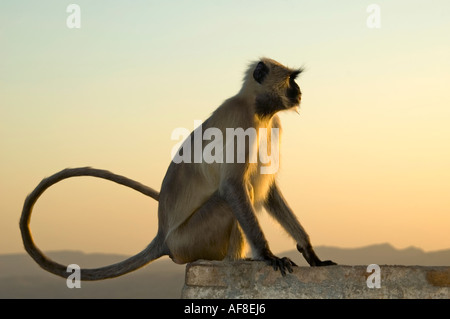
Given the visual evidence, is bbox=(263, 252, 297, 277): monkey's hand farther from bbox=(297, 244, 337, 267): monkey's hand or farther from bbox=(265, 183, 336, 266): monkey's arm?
bbox=(265, 183, 336, 266): monkey's arm

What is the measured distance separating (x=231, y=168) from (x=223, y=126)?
1.33 ft

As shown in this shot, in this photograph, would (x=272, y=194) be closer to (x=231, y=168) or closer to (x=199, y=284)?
(x=231, y=168)

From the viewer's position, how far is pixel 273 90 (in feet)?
22.1

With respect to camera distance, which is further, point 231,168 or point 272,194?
point 272,194

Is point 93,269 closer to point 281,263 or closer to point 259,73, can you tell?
point 281,263

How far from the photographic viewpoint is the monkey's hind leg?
20.2 ft

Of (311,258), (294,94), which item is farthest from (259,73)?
(311,258)

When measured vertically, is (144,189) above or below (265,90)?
below

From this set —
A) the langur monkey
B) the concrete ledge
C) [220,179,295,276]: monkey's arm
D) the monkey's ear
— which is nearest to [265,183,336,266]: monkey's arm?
the langur monkey

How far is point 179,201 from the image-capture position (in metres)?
6.38
